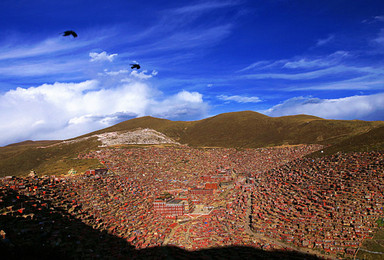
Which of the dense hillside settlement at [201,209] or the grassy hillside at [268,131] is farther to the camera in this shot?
the grassy hillside at [268,131]

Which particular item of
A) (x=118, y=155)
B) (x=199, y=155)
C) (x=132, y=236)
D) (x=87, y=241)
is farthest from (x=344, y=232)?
(x=118, y=155)

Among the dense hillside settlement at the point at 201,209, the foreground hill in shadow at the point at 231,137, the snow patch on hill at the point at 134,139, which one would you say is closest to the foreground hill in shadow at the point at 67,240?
the dense hillside settlement at the point at 201,209

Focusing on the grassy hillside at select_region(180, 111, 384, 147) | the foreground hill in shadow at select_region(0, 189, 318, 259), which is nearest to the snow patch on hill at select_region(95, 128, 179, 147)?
the grassy hillside at select_region(180, 111, 384, 147)

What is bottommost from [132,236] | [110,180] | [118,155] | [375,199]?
[132,236]

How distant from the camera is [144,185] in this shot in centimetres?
4781

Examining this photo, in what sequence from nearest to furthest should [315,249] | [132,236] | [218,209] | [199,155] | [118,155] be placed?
[315,249]
[132,236]
[218,209]
[118,155]
[199,155]

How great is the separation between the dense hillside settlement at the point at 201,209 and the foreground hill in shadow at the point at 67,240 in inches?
5.0

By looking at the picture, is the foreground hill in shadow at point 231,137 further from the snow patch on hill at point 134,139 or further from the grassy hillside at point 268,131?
the snow patch on hill at point 134,139

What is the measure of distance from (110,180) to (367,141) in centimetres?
6353

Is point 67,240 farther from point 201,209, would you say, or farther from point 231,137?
point 231,137

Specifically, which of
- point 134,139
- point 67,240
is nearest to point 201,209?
point 67,240

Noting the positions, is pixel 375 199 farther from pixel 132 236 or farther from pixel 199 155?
pixel 199 155

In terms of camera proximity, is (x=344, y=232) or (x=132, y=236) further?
(x=132, y=236)

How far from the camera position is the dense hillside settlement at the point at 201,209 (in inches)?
1004
